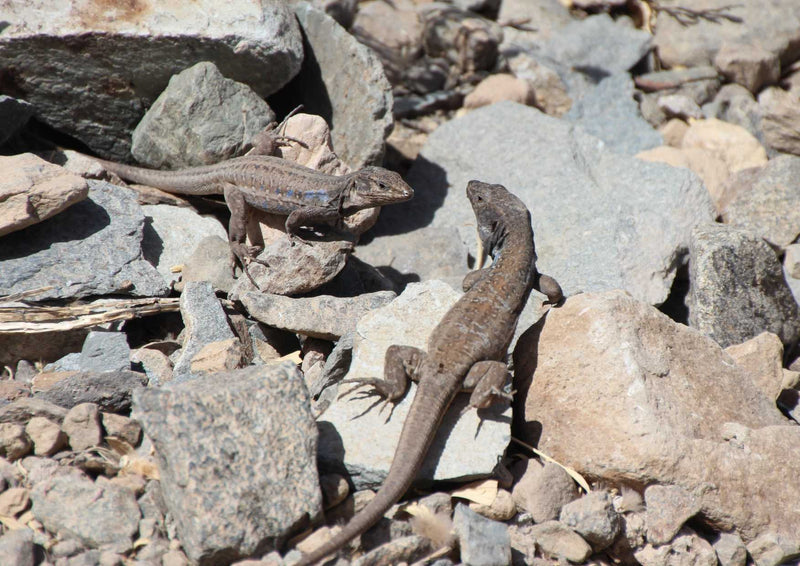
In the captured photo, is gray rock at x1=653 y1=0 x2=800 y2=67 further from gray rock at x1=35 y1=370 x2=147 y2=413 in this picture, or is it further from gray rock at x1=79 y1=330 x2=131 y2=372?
gray rock at x1=35 y1=370 x2=147 y2=413

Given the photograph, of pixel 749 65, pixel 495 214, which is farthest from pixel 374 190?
pixel 749 65

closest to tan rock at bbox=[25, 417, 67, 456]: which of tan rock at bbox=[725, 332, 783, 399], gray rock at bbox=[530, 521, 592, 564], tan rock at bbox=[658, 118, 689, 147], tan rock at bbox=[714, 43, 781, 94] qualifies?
gray rock at bbox=[530, 521, 592, 564]

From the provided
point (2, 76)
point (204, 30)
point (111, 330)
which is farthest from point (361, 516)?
point (2, 76)

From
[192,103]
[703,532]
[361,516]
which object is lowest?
[703,532]

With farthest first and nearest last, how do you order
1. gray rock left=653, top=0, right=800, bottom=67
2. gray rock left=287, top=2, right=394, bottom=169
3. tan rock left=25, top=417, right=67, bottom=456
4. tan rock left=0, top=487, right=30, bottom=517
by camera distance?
gray rock left=653, top=0, right=800, bottom=67, gray rock left=287, top=2, right=394, bottom=169, tan rock left=25, top=417, right=67, bottom=456, tan rock left=0, top=487, right=30, bottom=517

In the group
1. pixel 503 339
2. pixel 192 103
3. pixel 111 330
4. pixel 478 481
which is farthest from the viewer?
pixel 192 103

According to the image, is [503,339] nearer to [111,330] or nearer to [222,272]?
[222,272]
